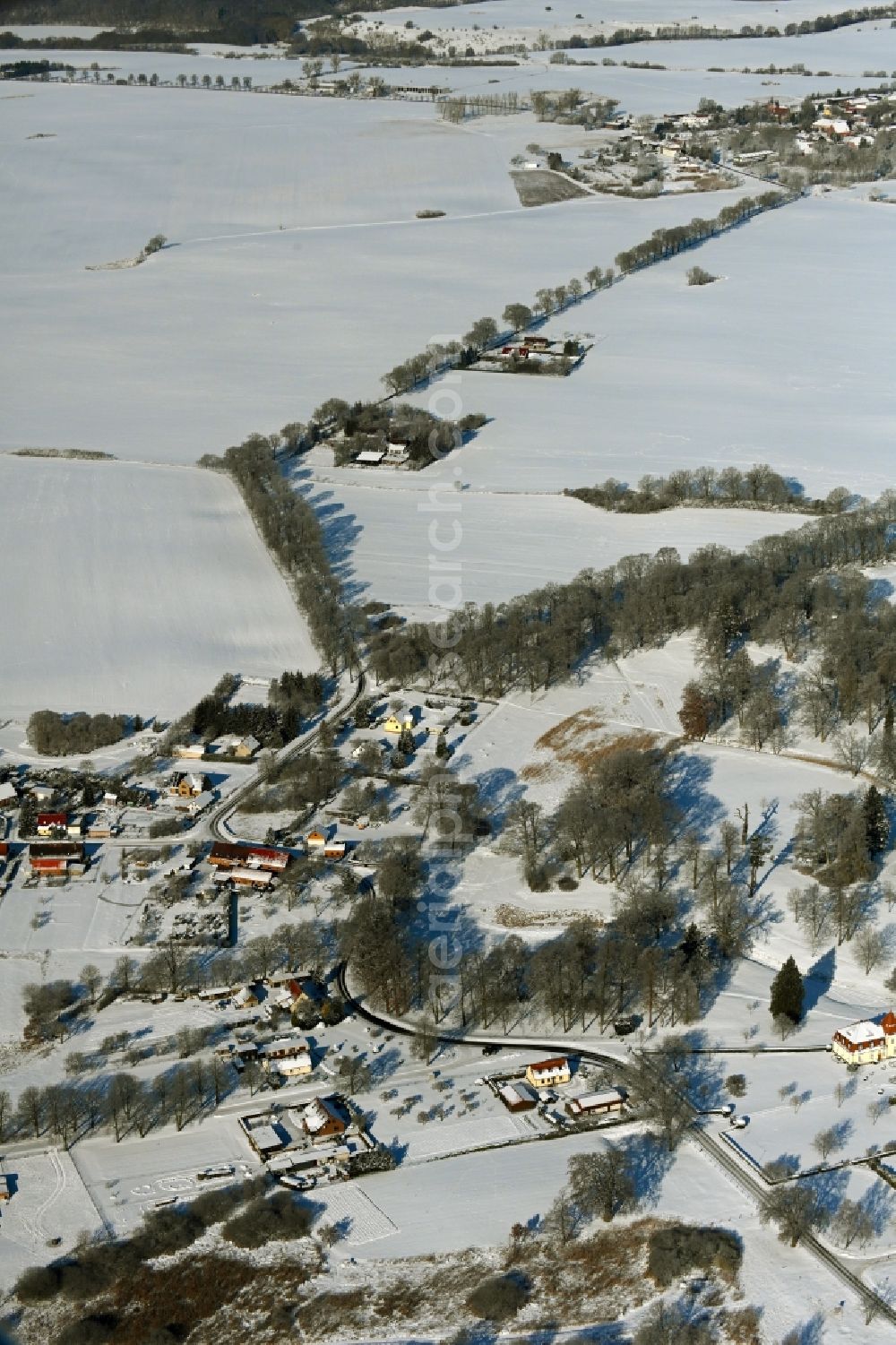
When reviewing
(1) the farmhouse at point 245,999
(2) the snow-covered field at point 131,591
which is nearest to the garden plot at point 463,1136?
(1) the farmhouse at point 245,999

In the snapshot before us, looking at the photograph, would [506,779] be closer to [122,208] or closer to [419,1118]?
[419,1118]

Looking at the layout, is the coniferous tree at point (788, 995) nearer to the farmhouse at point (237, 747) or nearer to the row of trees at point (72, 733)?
the farmhouse at point (237, 747)

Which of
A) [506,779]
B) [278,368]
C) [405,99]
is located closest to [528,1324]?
[506,779]

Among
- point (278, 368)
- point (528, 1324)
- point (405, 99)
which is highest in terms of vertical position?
point (405, 99)

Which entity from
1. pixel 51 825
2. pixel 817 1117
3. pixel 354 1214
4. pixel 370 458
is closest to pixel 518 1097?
pixel 354 1214

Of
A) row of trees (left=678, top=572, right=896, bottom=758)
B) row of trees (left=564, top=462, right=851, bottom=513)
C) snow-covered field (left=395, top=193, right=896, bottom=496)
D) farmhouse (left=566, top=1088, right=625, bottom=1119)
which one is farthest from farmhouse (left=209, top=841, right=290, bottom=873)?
snow-covered field (left=395, top=193, right=896, bottom=496)

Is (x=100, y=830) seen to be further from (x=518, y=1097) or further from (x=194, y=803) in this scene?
(x=518, y=1097)
